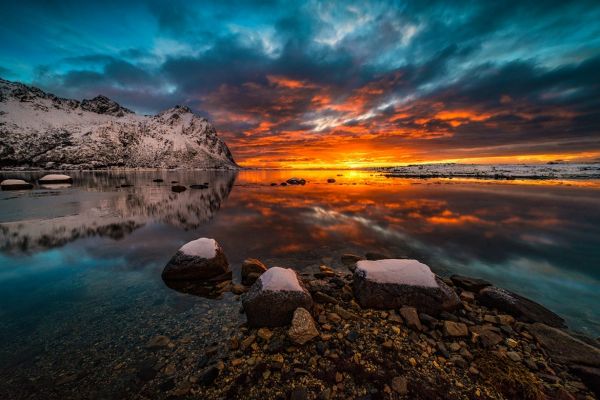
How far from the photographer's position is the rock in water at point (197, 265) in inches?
309

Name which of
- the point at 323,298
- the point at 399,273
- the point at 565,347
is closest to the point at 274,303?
the point at 323,298

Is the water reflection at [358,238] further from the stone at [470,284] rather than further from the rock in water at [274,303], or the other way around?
the rock in water at [274,303]

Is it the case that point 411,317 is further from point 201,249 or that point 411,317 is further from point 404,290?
point 201,249

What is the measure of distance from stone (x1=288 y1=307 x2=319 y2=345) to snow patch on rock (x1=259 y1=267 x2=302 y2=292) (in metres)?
0.59

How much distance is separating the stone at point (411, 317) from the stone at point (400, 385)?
61.4 inches

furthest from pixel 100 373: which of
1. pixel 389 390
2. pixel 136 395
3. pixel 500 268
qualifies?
pixel 500 268

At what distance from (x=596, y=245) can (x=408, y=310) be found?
13888 millimetres

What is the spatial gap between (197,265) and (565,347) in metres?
9.33

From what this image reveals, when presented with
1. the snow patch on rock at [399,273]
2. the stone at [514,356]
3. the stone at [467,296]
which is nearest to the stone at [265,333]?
the snow patch on rock at [399,273]

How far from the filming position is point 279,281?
19.3 feet

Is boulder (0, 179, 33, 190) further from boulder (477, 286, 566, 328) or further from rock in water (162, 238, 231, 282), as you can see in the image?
boulder (477, 286, 566, 328)

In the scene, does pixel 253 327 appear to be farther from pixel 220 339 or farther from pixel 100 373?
pixel 100 373

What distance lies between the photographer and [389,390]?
3922 mm

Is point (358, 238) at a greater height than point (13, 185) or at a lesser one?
lesser
